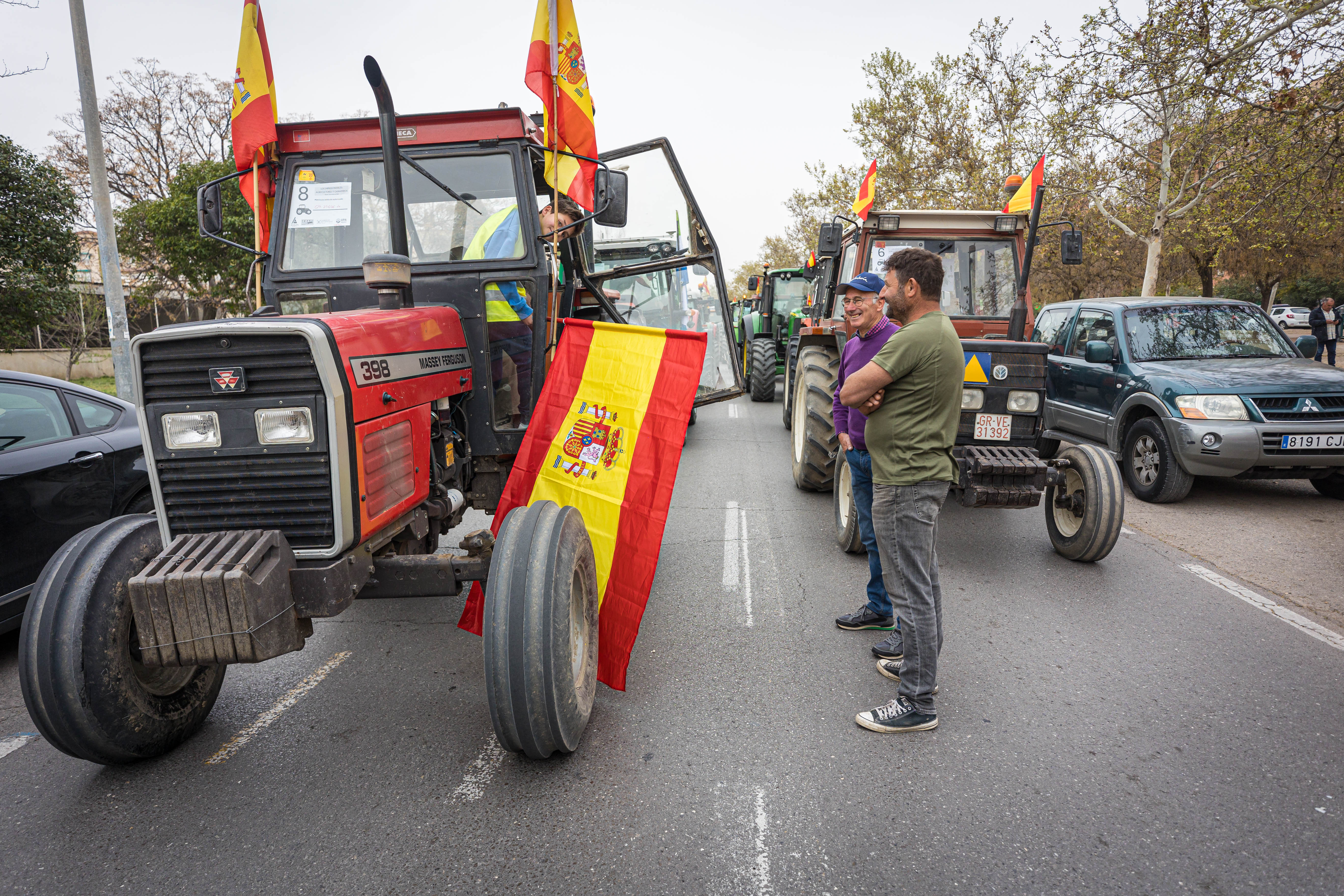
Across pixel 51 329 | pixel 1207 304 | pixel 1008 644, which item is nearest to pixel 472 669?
pixel 1008 644

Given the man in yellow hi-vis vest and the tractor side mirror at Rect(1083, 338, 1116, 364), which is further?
the tractor side mirror at Rect(1083, 338, 1116, 364)

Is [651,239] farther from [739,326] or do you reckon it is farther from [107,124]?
[107,124]

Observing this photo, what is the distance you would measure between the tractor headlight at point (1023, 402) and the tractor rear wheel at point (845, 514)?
1294 millimetres

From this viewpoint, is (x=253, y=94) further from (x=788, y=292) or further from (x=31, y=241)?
(x=788, y=292)

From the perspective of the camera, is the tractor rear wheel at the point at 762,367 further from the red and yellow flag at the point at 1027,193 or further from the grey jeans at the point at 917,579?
the grey jeans at the point at 917,579

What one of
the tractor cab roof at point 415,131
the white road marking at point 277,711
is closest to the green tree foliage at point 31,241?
the tractor cab roof at point 415,131

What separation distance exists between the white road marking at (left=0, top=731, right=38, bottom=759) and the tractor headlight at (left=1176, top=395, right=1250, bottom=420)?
8.27m

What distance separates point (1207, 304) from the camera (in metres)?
7.57

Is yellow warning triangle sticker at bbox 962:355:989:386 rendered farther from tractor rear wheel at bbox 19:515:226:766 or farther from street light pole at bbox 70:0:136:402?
street light pole at bbox 70:0:136:402

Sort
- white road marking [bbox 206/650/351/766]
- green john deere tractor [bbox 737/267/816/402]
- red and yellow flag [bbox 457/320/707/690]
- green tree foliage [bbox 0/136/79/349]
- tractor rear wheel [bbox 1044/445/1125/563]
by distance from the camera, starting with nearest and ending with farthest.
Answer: white road marking [bbox 206/650/351/766] → red and yellow flag [bbox 457/320/707/690] → tractor rear wheel [bbox 1044/445/1125/563] → green tree foliage [bbox 0/136/79/349] → green john deere tractor [bbox 737/267/816/402]

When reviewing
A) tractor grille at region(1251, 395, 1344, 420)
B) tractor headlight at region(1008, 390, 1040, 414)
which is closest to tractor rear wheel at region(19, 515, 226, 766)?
tractor headlight at region(1008, 390, 1040, 414)

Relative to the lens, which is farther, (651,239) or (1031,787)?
(651,239)

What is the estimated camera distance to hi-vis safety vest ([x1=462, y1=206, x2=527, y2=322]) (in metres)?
4.09

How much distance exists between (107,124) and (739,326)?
68.5ft
